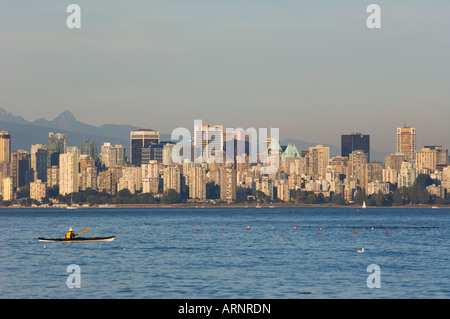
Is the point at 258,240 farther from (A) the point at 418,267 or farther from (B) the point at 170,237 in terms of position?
(A) the point at 418,267

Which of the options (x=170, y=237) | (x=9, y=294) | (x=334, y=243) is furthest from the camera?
(x=170, y=237)

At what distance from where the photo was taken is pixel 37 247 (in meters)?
91.8

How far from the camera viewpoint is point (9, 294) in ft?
170

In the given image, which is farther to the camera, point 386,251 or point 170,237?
point 170,237

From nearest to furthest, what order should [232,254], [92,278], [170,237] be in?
[92,278]
[232,254]
[170,237]

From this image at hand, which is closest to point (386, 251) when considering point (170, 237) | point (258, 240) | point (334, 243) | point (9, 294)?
point (334, 243)
